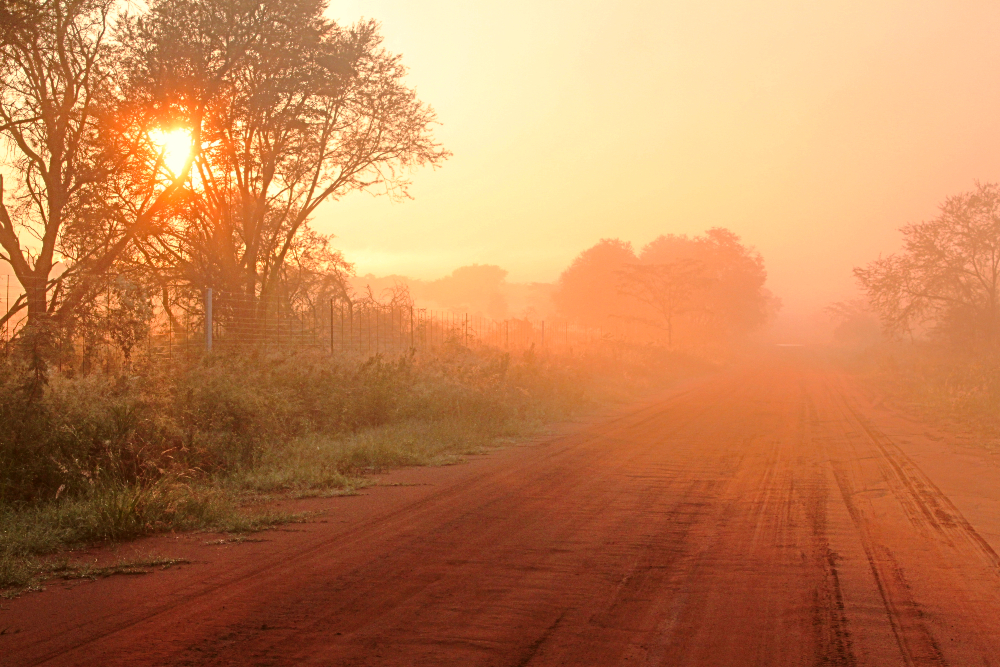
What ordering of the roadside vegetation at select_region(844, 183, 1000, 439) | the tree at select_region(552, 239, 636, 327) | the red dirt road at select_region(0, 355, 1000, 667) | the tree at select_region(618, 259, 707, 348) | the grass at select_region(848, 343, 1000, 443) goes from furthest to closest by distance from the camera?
the tree at select_region(552, 239, 636, 327) < the tree at select_region(618, 259, 707, 348) < the roadside vegetation at select_region(844, 183, 1000, 439) < the grass at select_region(848, 343, 1000, 443) < the red dirt road at select_region(0, 355, 1000, 667)

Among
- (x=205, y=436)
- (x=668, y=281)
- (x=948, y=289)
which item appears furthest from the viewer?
(x=668, y=281)

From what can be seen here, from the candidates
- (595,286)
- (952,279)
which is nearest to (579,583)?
(952,279)

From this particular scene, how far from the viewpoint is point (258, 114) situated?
2205 centimetres

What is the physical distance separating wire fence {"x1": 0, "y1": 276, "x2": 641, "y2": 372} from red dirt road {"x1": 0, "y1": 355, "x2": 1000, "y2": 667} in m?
3.61

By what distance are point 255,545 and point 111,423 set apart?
2.84 m

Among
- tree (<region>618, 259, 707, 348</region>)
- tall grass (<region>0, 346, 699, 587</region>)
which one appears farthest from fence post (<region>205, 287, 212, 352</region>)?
tree (<region>618, 259, 707, 348</region>)

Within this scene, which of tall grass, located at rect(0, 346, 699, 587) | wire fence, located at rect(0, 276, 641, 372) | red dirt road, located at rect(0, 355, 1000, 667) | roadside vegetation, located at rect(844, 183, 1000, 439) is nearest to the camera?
red dirt road, located at rect(0, 355, 1000, 667)

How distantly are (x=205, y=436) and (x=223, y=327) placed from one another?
732 cm

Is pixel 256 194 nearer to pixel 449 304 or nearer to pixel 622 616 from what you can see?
pixel 622 616

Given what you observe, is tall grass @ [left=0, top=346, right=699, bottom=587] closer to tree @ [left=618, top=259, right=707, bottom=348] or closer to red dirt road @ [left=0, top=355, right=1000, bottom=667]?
red dirt road @ [left=0, top=355, right=1000, bottom=667]

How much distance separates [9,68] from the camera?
15742mm

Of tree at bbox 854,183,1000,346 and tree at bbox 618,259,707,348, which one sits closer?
tree at bbox 854,183,1000,346

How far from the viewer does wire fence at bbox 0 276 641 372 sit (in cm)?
955

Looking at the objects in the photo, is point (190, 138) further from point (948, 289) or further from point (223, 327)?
point (948, 289)
